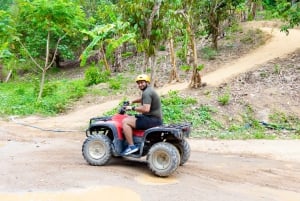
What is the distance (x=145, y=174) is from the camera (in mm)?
7531

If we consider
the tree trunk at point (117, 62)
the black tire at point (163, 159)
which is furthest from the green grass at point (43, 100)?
the black tire at point (163, 159)

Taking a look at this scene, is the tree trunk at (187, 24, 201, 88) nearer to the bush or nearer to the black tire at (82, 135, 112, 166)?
the bush

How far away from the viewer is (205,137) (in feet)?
37.9

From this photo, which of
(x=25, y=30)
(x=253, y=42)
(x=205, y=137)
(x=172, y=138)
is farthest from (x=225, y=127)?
(x=25, y=30)

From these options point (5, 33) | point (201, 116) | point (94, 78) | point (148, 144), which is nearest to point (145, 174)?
point (148, 144)

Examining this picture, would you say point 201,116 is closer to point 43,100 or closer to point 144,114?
point 144,114

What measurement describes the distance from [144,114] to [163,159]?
0.93 meters

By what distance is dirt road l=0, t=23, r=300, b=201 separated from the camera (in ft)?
20.7

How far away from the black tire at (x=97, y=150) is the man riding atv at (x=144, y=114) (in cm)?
39

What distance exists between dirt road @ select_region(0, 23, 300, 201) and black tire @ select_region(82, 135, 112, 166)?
16cm

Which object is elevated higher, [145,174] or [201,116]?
[201,116]

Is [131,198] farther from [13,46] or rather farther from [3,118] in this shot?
[13,46]

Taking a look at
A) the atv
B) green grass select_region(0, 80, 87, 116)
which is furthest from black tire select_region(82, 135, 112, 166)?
green grass select_region(0, 80, 87, 116)

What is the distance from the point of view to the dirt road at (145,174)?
632cm
